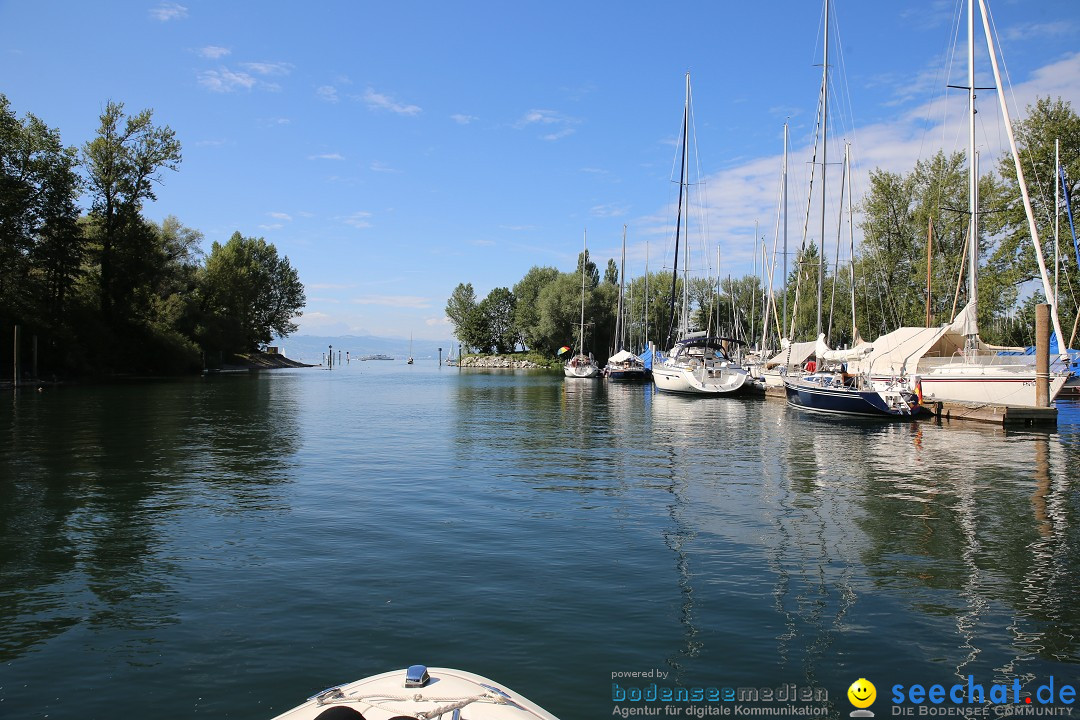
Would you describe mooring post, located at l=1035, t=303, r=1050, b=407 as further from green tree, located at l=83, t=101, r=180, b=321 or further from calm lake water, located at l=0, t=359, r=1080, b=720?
green tree, located at l=83, t=101, r=180, b=321

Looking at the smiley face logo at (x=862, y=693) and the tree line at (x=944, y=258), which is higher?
the tree line at (x=944, y=258)

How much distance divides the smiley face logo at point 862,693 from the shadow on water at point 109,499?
7129 mm

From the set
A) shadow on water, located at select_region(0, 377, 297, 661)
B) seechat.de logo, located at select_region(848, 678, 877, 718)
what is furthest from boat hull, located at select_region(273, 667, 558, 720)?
shadow on water, located at select_region(0, 377, 297, 661)

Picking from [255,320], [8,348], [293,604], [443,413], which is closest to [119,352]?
[8,348]

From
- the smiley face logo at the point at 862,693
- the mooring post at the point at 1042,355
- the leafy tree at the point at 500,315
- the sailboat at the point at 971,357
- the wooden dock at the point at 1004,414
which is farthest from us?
the leafy tree at the point at 500,315

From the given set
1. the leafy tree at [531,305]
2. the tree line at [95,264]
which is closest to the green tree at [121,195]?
the tree line at [95,264]

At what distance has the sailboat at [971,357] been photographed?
30141mm

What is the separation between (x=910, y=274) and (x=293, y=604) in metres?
68.1

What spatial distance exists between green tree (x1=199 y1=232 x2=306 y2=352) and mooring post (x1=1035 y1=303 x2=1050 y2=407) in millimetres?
78116

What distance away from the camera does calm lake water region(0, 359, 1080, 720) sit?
707 centimetres

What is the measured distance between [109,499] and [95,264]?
206ft

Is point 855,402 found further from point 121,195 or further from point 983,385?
point 121,195

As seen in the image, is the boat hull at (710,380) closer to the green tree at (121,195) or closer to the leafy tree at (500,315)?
the green tree at (121,195)

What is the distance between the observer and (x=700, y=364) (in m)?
49.6
